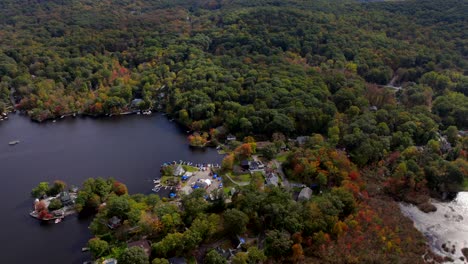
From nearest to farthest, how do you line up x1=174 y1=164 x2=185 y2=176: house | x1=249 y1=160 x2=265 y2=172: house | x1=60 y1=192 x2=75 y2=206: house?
x1=60 y1=192 x2=75 y2=206: house, x1=174 y1=164 x2=185 y2=176: house, x1=249 y1=160 x2=265 y2=172: house

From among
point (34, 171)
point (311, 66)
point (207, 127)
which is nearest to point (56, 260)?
point (34, 171)

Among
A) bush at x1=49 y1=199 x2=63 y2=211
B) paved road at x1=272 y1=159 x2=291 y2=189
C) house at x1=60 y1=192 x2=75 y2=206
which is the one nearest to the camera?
bush at x1=49 y1=199 x2=63 y2=211

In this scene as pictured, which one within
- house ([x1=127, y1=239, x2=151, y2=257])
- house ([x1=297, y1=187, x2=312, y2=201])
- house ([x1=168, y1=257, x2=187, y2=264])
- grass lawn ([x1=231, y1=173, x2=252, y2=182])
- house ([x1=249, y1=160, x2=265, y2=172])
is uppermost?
house ([x1=297, y1=187, x2=312, y2=201])

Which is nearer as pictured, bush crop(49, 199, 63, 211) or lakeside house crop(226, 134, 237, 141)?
bush crop(49, 199, 63, 211)

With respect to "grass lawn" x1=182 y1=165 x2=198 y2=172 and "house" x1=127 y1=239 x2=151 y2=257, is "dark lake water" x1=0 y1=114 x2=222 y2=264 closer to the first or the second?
"grass lawn" x1=182 y1=165 x2=198 y2=172

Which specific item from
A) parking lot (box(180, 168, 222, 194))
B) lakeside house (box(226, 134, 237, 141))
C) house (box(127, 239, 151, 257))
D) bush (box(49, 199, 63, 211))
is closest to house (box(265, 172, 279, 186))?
parking lot (box(180, 168, 222, 194))

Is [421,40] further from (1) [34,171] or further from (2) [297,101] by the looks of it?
(1) [34,171]

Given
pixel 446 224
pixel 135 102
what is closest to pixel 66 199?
pixel 135 102

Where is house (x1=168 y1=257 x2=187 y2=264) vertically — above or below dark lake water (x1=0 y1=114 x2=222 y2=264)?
above
